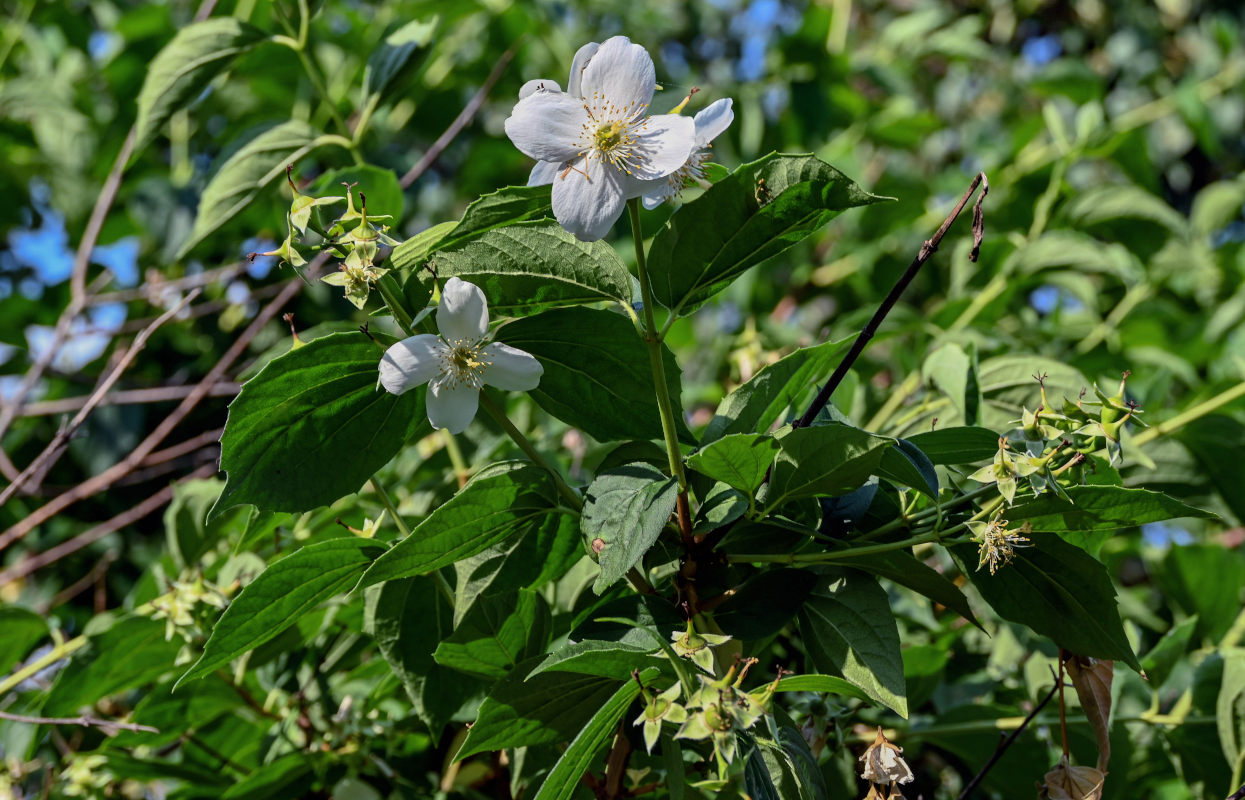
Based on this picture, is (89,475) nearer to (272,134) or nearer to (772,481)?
(272,134)

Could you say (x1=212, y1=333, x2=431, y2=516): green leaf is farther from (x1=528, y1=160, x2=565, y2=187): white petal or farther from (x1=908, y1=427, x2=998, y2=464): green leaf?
(x1=908, y1=427, x2=998, y2=464): green leaf

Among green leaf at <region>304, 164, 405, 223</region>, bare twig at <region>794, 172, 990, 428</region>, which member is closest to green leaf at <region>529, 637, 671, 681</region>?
bare twig at <region>794, 172, 990, 428</region>

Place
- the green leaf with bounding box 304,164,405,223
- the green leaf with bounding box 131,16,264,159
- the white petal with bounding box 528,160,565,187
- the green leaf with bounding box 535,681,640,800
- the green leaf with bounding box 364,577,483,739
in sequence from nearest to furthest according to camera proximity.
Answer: the green leaf with bounding box 535,681,640,800 < the white petal with bounding box 528,160,565,187 < the green leaf with bounding box 364,577,483,739 < the green leaf with bounding box 304,164,405,223 < the green leaf with bounding box 131,16,264,159

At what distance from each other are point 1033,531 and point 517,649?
0.45 metres

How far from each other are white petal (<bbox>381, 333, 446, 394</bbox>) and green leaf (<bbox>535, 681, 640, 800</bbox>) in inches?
10.9

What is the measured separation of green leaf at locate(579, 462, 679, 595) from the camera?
755 mm

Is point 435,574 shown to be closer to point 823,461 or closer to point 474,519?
point 474,519

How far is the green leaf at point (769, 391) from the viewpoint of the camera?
35.1 inches

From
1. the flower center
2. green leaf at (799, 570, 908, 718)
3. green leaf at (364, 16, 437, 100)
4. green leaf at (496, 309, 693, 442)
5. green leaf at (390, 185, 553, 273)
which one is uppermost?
green leaf at (390, 185, 553, 273)

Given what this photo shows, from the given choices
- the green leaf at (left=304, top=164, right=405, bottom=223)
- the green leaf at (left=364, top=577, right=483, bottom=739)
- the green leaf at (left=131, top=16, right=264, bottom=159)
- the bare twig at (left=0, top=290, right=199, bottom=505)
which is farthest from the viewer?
the green leaf at (left=131, top=16, right=264, bottom=159)

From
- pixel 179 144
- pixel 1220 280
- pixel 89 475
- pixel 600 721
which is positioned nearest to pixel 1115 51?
pixel 1220 280

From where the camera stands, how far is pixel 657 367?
834 millimetres

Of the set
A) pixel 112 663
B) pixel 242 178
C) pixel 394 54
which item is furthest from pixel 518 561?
pixel 394 54

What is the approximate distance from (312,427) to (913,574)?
1.63 ft
